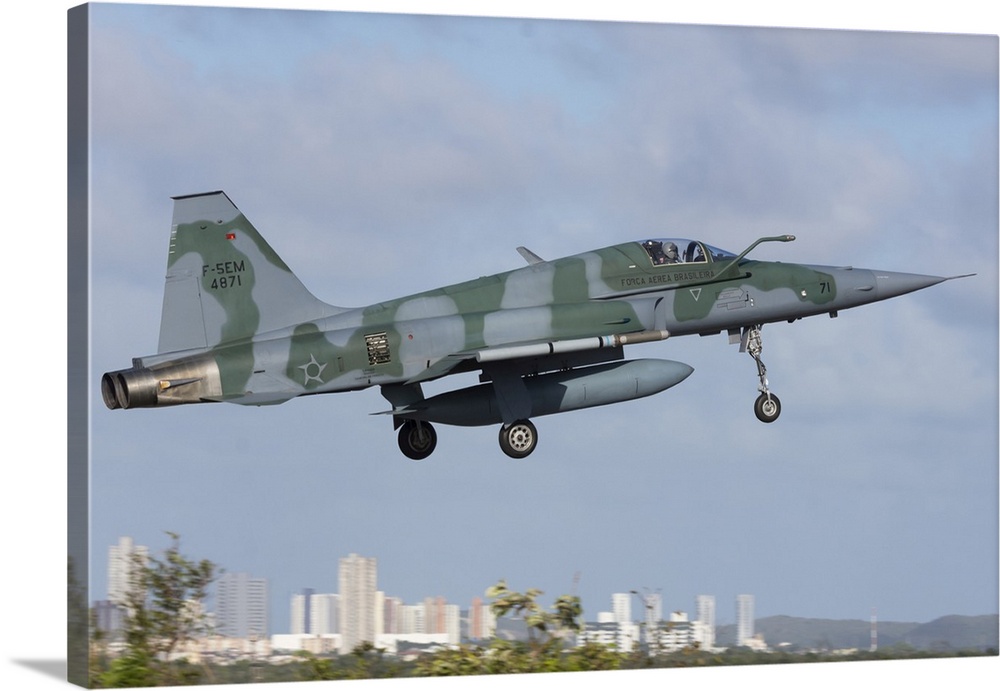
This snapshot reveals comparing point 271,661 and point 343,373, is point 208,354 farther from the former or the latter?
point 271,661

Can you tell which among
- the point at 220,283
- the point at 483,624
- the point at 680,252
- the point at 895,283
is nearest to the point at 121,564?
the point at 220,283

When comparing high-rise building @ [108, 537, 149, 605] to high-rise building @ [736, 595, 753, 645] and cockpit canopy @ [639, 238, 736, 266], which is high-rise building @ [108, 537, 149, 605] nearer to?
high-rise building @ [736, 595, 753, 645]

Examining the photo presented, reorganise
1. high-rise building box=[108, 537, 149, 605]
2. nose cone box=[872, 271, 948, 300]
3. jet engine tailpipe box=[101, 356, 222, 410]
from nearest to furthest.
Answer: high-rise building box=[108, 537, 149, 605] < jet engine tailpipe box=[101, 356, 222, 410] < nose cone box=[872, 271, 948, 300]

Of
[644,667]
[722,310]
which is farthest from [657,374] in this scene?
[644,667]

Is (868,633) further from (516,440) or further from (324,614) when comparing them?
(324,614)

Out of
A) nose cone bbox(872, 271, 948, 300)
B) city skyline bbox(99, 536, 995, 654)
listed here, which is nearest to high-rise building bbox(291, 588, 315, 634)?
city skyline bbox(99, 536, 995, 654)

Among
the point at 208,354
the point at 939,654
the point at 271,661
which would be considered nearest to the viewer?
the point at 271,661

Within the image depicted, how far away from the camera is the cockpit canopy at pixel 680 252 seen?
22984mm

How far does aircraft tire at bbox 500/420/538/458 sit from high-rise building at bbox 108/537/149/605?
18.5 ft

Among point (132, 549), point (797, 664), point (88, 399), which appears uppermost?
point (88, 399)

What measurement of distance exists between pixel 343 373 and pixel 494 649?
13.3 feet

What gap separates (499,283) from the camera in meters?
→ 22.0

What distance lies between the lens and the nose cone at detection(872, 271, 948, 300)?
2381cm

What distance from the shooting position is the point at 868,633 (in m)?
21.6
